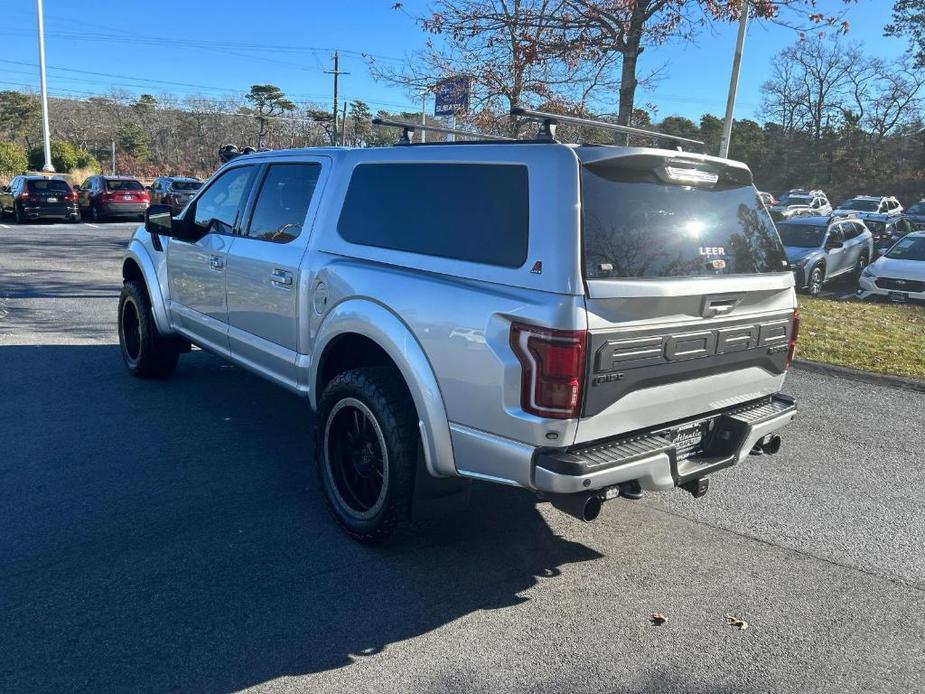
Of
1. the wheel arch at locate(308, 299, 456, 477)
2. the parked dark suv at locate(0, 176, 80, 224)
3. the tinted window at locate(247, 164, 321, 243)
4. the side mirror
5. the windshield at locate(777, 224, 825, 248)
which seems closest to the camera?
the wheel arch at locate(308, 299, 456, 477)

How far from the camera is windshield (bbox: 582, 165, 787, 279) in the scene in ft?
10.4

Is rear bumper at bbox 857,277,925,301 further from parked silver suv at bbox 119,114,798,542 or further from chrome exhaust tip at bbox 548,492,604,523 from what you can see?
chrome exhaust tip at bbox 548,492,604,523

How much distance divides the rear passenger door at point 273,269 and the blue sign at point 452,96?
491 centimetres

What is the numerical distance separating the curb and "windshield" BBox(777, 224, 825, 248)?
7.55 m

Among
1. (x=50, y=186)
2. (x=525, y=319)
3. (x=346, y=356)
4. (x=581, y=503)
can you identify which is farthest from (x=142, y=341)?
(x=50, y=186)

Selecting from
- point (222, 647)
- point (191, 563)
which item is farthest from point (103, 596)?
point (222, 647)

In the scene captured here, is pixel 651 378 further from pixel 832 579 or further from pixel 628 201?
pixel 832 579

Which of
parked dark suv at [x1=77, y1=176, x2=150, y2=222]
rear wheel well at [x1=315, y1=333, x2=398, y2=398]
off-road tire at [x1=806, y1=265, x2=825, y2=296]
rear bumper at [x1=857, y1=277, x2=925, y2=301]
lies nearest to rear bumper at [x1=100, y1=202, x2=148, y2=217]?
parked dark suv at [x1=77, y1=176, x2=150, y2=222]

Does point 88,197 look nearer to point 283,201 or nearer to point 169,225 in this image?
point 169,225

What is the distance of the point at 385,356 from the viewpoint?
4.01 m

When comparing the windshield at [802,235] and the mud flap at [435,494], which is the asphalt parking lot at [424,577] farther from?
the windshield at [802,235]

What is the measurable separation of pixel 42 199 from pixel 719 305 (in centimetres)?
2526

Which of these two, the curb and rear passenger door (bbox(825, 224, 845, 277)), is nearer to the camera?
the curb

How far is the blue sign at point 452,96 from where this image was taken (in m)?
9.36
